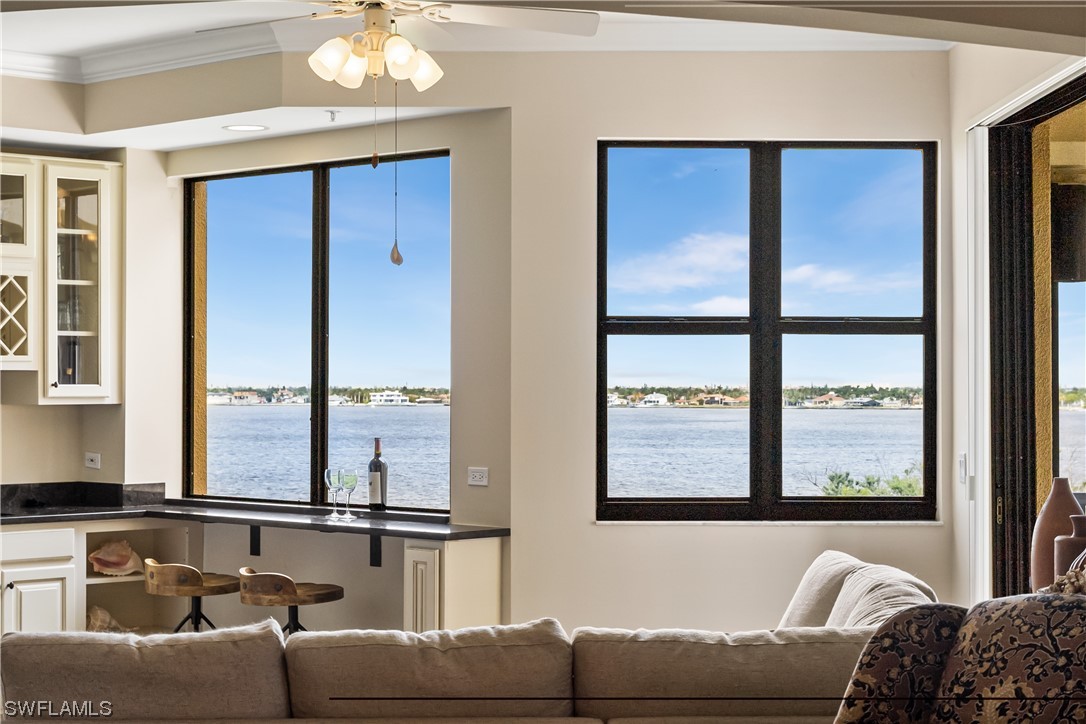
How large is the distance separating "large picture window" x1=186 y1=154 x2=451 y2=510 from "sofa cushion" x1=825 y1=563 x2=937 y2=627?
85.6 inches

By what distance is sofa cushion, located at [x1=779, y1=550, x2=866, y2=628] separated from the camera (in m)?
3.87

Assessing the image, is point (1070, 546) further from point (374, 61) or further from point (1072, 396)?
point (374, 61)

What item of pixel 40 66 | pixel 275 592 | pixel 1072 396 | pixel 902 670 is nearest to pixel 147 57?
pixel 40 66

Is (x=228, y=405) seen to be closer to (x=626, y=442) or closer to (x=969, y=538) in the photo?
(x=626, y=442)

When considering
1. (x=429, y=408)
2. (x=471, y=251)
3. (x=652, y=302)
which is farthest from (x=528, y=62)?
(x=429, y=408)

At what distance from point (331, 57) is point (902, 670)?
8.41ft

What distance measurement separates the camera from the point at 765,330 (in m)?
5.04

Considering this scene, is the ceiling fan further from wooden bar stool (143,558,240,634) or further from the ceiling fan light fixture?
wooden bar stool (143,558,240,634)

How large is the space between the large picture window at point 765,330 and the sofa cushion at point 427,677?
2.70 m

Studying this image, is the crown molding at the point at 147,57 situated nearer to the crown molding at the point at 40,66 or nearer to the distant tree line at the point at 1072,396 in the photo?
the crown molding at the point at 40,66

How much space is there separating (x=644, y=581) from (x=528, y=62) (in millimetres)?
2231

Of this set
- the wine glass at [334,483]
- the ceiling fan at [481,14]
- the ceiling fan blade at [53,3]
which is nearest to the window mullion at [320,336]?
the wine glass at [334,483]

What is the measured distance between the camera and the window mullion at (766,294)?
16.5ft
